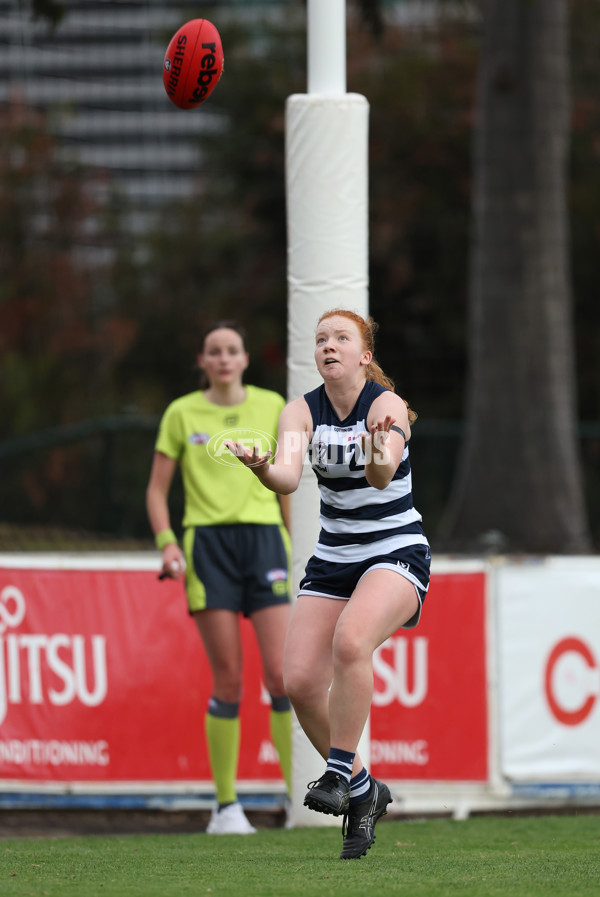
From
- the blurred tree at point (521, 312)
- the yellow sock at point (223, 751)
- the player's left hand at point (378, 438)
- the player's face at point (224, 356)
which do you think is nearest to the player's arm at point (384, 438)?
the player's left hand at point (378, 438)

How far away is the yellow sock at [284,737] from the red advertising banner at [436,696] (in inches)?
32.2

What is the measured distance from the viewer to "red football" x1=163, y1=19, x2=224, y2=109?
19.4ft

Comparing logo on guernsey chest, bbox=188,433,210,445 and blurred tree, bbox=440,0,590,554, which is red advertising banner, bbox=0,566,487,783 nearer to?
→ logo on guernsey chest, bbox=188,433,210,445

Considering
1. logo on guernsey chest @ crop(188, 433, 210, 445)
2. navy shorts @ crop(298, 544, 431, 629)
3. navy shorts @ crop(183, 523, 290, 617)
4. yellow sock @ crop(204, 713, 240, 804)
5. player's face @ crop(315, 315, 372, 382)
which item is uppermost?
player's face @ crop(315, 315, 372, 382)

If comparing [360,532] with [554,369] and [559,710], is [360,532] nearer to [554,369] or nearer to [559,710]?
[559,710]

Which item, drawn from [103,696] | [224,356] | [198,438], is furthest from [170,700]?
[224,356]

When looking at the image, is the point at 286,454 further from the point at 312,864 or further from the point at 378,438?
the point at 312,864

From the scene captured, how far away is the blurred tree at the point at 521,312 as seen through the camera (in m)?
14.5

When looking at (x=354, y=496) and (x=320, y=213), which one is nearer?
(x=354, y=496)

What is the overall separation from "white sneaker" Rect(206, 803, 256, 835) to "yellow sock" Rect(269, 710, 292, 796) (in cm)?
27

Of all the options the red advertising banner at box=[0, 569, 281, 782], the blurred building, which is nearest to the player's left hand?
the red advertising banner at box=[0, 569, 281, 782]

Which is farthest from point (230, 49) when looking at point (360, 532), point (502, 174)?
Result: point (360, 532)

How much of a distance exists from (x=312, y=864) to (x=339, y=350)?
1.84 metres

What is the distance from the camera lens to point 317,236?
6395mm
